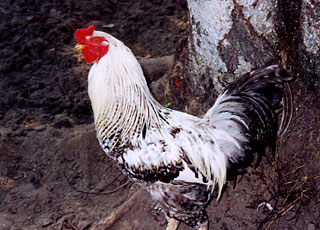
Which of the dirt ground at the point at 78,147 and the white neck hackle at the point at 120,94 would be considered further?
the dirt ground at the point at 78,147

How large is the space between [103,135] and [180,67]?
136cm

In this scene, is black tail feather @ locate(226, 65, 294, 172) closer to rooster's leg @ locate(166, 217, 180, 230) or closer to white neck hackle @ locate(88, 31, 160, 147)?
white neck hackle @ locate(88, 31, 160, 147)

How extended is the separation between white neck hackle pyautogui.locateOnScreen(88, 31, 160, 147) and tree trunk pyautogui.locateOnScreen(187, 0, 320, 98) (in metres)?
0.79

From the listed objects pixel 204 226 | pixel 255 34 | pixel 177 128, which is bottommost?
pixel 204 226

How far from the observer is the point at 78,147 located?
4.43 meters

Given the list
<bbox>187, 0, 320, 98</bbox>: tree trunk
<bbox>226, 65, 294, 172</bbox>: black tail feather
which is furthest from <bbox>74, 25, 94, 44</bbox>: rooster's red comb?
<bbox>226, 65, 294, 172</bbox>: black tail feather

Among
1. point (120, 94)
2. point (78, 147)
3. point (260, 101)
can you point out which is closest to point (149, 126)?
point (120, 94)

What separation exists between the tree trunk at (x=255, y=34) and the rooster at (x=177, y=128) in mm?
451

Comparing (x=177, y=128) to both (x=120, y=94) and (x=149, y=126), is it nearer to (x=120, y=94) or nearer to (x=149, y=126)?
(x=149, y=126)

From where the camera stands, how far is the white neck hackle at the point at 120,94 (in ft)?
9.61

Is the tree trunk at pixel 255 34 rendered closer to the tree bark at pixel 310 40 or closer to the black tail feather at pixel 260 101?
the tree bark at pixel 310 40

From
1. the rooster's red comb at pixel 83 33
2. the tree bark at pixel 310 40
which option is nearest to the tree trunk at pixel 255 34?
the tree bark at pixel 310 40

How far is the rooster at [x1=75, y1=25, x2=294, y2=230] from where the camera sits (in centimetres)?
283

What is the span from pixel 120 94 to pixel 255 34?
1244mm
